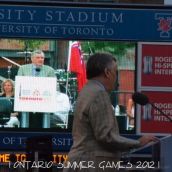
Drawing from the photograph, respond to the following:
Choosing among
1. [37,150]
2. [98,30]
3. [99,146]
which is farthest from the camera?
[98,30]

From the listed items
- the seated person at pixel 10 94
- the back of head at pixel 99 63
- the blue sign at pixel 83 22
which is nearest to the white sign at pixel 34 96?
the seated person at pixel 10 94

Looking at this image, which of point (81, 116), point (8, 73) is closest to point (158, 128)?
point (8, 73)

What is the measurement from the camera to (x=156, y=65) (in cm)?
959

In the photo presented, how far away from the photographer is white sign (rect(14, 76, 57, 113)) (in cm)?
958

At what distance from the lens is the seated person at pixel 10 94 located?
9.55m

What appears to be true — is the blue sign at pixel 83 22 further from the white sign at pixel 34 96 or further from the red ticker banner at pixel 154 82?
the white sign at pixel 34 96

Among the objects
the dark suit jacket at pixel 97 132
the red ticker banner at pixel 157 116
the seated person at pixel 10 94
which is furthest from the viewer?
the seated person at pixel 10 94

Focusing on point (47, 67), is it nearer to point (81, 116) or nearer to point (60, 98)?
point (60, 98)

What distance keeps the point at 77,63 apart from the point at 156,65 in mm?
1002

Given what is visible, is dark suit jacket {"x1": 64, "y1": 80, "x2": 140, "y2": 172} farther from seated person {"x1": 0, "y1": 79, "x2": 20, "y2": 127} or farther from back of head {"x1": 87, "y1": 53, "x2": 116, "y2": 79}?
seated person {"x1": 0, "y1": 79, "x2": 20, "y2": 127}

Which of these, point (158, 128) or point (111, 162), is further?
point (158, 128)

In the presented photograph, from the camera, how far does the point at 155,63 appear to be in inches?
379

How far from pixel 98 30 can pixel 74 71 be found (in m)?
0.66

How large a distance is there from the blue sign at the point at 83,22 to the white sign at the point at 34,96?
606 mm
